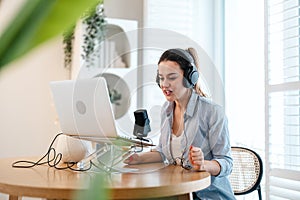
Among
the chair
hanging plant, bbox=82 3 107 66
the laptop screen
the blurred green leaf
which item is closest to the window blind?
the chair

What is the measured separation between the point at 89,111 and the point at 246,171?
973 mm

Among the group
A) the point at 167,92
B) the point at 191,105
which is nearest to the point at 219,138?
the point at 191,105

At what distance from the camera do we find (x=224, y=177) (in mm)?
1706

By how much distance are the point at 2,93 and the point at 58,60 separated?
524 mm

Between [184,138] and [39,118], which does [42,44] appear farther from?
[39,118]

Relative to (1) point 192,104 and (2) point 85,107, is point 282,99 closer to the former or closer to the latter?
(1) point 192,104

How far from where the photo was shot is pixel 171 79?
65.9 inches

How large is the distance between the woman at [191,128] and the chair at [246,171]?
1.26 ft

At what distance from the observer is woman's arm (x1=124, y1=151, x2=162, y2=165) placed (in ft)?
5.69

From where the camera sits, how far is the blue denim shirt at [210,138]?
65.8 inches

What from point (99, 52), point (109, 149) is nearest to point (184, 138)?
point (109, 149)

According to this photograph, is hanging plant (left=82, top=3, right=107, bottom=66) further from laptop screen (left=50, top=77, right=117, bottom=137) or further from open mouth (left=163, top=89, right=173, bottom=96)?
open mouth (left=163, top=89, right=173, bottom=96)

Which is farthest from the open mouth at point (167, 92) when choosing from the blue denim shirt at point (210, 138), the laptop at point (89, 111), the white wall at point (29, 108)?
the white wall at point (29, 108)

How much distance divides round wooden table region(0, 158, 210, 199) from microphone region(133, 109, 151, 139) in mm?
153
